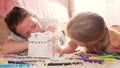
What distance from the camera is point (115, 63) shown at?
0.87 meters

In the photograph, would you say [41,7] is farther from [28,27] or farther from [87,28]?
[87,28]

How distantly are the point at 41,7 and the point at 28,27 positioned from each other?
0.67 meters

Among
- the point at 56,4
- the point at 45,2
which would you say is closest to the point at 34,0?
the point at 45,2

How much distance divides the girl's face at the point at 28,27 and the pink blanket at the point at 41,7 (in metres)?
0.39

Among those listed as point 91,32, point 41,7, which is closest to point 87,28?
point 91,32

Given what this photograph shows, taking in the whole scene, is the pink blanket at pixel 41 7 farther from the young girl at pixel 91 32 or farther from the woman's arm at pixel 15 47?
the young girl at pixel 91 32

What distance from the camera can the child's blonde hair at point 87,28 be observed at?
1.03m

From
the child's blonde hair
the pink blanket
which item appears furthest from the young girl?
the pink blanket

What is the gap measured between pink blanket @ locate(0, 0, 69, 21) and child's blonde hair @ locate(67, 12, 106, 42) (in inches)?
29.5

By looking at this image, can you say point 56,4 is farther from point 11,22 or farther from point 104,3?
point 11,22

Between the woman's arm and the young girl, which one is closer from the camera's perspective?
the young girl

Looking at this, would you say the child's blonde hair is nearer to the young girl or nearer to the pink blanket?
the young girl

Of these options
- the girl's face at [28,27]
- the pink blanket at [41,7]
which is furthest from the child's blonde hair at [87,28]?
the pink blanket at [41,7]

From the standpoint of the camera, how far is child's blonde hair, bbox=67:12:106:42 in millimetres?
1033
